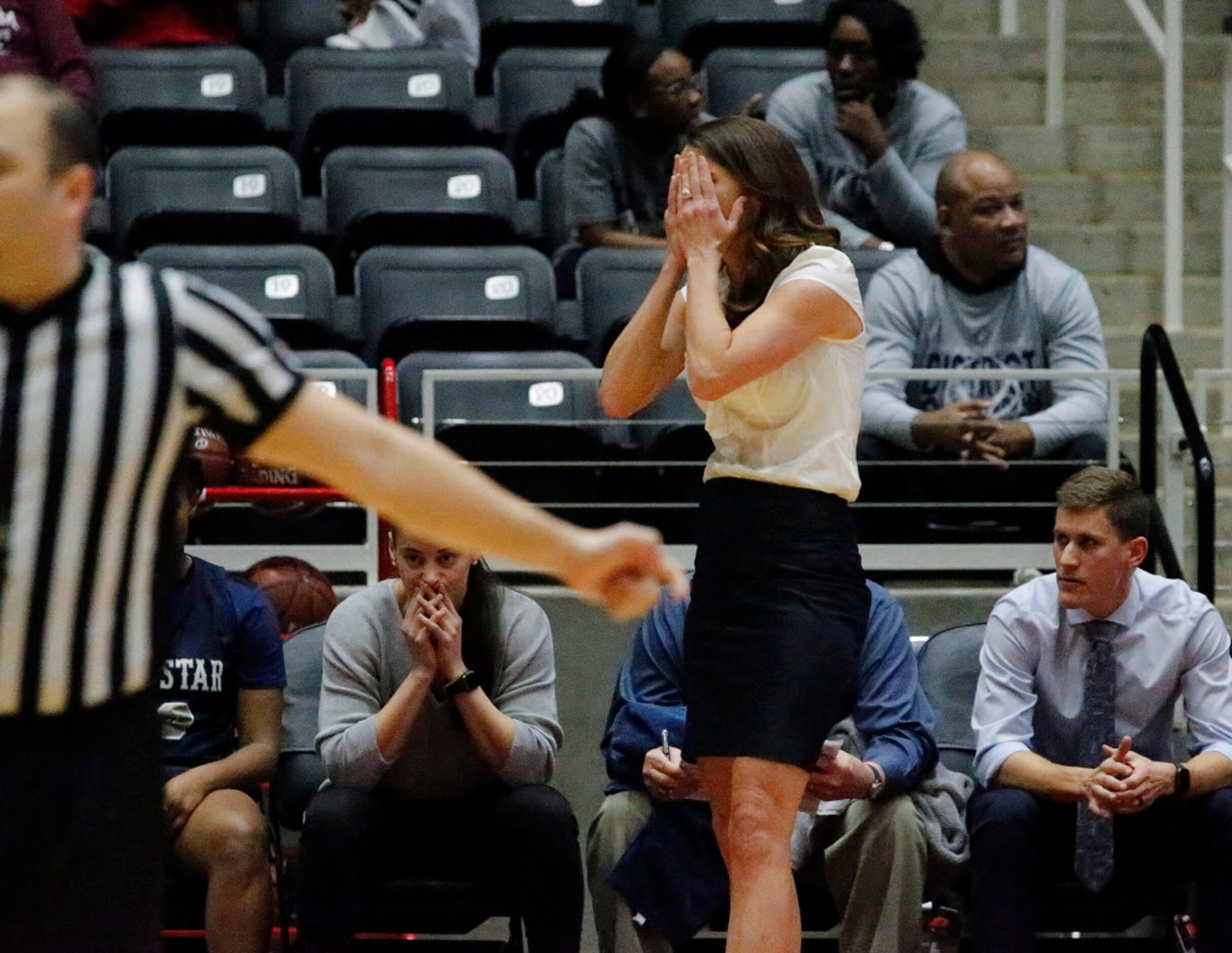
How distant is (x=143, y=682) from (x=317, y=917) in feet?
7.21

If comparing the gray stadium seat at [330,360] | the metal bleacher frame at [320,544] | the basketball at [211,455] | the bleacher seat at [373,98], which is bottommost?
the metal bleacher frame at [320,544]

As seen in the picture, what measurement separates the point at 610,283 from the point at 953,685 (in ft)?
6.64

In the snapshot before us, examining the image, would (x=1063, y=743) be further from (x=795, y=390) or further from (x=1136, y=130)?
(x=1136, y=130)

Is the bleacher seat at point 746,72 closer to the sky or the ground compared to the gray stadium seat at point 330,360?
closer to the sky

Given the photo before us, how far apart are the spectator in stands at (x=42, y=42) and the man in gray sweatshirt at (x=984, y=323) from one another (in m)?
2.81

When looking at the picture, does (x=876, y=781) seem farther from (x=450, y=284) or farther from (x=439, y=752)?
(x=450, y=284)

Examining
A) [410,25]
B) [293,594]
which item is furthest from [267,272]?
[410,25]

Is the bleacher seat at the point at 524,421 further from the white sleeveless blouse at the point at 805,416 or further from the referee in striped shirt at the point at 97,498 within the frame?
the referee in striped shirt at the point at 97,498

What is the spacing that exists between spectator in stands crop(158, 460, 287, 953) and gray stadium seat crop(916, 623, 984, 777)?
158 cm

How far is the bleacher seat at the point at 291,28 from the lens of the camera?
26.9 ft

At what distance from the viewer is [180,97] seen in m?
7.49

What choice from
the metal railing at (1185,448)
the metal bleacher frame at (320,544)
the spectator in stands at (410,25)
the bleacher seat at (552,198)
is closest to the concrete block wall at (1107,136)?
the metal railing at (1185,448)

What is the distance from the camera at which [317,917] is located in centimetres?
438

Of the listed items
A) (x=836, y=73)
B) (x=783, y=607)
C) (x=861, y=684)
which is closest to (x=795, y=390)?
(x=783, y=607)
